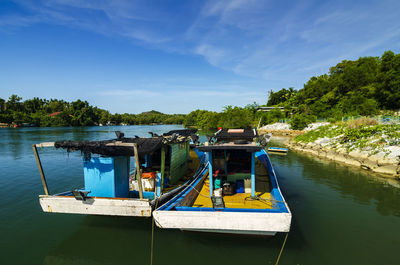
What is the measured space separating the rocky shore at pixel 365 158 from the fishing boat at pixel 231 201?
10448mm

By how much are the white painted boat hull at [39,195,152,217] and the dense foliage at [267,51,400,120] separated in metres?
39.6

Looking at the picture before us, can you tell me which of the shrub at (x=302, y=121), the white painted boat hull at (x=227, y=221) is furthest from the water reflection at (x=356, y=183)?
the shrub at (x=302, y=121)

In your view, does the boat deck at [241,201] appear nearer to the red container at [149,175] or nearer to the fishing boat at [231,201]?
the fishing boat at [231,201]

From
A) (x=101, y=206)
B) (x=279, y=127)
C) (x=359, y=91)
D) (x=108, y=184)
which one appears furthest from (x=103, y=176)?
(x=279, y=127)

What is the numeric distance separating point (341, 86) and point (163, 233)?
55.8 meters

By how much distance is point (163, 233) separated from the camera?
6891 mm

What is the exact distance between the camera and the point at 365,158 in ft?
53.4

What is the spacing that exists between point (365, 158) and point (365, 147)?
157cm

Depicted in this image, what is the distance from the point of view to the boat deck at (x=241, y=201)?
6.44m

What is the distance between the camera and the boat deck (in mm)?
6438

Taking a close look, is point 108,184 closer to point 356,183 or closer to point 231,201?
point 231,201

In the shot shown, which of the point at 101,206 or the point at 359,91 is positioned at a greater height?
the point at 359,91

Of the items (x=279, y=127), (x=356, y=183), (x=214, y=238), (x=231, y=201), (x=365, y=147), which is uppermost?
(x=279, y=127)

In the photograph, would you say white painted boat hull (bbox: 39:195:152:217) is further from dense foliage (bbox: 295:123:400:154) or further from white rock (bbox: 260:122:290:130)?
white rock (bbox: 260:122:290:130)
